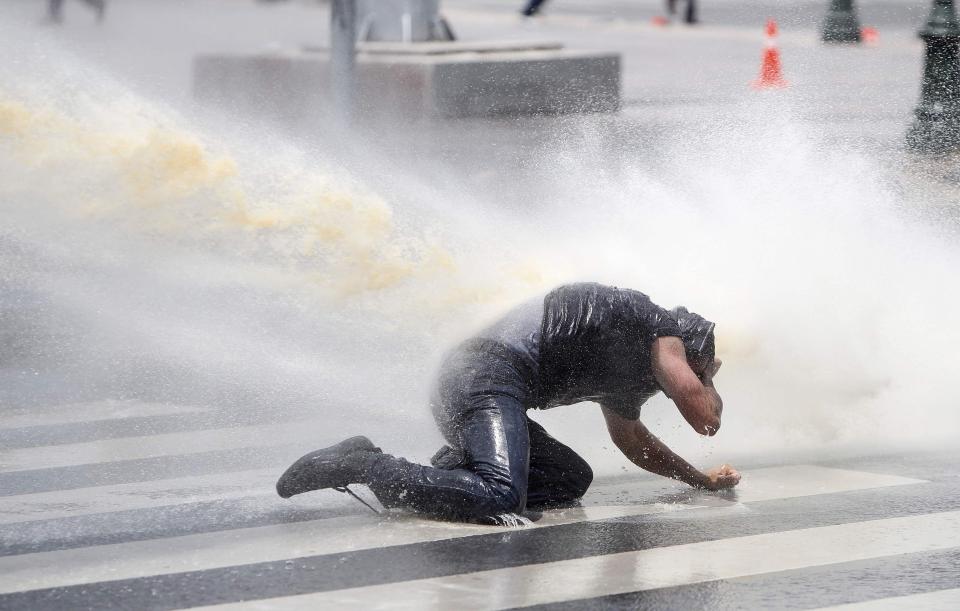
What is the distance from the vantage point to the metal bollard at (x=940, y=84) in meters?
12.9

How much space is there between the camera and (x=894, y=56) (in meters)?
21.7

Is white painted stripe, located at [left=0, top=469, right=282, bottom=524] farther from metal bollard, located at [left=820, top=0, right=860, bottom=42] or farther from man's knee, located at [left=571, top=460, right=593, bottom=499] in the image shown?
metal bollard, located at [left=820, top=0, right=860, bottom=42]

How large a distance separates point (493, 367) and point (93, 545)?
1.37 meters

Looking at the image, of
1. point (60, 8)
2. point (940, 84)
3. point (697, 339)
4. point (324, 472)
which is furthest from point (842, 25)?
point (324, 472)

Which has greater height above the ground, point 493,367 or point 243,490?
point 493,367

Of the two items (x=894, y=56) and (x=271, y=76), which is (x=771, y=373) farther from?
(x=894, y=56)

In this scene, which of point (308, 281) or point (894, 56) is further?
point (894, 56)

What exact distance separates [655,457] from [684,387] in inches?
19.7

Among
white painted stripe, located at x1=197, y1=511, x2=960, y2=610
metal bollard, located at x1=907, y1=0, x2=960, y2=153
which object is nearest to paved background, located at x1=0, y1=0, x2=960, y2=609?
white painted stripe, located at x1=197, y1=511, x2=960, y2=610

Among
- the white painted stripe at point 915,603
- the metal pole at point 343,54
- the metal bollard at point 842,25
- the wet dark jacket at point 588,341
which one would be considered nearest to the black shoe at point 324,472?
the wet dark jacket at point 588,341

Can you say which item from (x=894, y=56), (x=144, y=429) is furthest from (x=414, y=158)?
(x=894, y=56)

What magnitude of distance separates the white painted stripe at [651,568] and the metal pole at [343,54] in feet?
24.1

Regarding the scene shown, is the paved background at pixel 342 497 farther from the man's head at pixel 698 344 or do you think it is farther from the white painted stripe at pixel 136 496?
the man's head at pixel 698 344

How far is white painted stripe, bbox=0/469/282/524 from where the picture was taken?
529 centimetres
